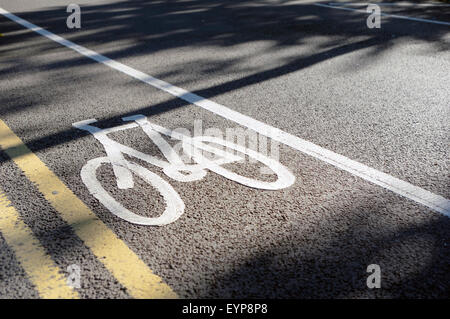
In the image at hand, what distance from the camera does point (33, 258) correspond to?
254cm

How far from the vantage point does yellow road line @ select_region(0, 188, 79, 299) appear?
2.31 m

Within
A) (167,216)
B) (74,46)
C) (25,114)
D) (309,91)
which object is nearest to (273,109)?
(309,91)

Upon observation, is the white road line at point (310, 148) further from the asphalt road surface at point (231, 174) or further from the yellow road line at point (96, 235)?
the yellow road line at point (96, 235)

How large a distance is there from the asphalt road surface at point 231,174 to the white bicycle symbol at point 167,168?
0.02m

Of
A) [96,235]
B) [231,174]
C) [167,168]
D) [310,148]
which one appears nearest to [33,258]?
[96,235]

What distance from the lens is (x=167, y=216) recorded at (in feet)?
9.54

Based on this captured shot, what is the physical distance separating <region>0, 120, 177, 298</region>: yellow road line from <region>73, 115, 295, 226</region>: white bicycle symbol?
0.17m

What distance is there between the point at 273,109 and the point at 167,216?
2.19 m

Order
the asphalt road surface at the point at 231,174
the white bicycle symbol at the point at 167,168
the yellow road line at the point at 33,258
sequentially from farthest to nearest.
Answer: the white bicycle symbol at the point at 167,168, the asphalt road surface at the point at 231,174, the yellow road line at the point at 33,258

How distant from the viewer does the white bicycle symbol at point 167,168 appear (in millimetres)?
3004

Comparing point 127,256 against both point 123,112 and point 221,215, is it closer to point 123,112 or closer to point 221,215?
point 221,215

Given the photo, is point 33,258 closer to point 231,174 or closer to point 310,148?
point 231,174

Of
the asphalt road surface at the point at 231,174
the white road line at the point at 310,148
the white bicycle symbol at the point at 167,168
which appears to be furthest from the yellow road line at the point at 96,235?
the white road line at the point at 310,148

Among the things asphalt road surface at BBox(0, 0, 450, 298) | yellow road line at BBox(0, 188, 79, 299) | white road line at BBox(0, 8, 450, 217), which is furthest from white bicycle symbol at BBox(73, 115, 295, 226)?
yellow road line at BBox(0, 188, 79, 299)
